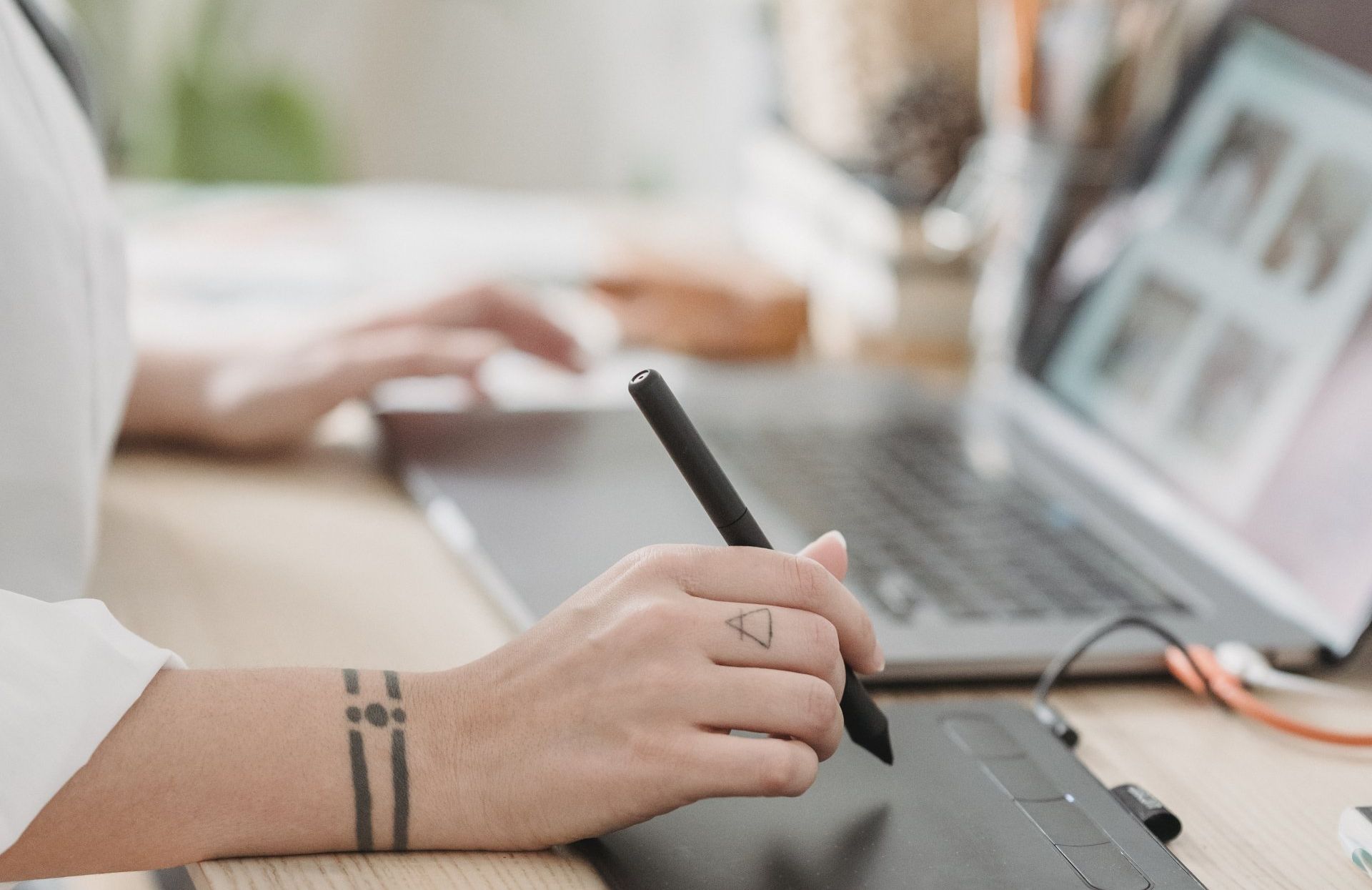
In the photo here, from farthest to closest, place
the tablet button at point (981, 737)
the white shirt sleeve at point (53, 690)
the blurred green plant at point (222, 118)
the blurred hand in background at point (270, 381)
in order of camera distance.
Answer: the blurred green plant at point (222, 118), the blurred hand in background at point (270, 381), the tablet button at point (981, 737), the white shirt sleeve at point (53, 690)

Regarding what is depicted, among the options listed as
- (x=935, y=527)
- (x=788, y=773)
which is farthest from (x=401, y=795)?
(x=935, y=527)

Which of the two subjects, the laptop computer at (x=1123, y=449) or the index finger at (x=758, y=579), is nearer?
the index finger at (x=758, y=579)

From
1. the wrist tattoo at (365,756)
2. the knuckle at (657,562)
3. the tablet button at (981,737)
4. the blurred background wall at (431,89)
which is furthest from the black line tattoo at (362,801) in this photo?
the blurred background wall at (431,89)

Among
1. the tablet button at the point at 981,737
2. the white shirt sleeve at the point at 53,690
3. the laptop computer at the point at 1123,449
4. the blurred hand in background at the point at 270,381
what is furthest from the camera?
the blurred hand in background at the point at 270,381

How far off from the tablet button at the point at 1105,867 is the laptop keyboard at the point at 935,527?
0.15 metres

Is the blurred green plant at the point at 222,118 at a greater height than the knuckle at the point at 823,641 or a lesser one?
lesser

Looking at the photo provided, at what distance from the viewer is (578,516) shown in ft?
2.07

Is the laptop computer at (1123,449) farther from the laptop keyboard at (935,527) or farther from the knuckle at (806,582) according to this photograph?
the knuckle at (806,582)

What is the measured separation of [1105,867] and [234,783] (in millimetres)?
275

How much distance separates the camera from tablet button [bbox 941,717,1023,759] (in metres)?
0.46

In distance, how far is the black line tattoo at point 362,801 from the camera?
38 centimetres

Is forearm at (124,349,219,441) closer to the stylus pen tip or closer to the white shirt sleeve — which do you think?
the white shirt sleeve

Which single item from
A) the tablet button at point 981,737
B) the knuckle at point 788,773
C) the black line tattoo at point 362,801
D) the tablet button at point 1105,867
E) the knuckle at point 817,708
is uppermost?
the knuckle at point 817,708

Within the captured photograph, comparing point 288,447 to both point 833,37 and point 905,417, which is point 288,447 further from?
point 833,37
